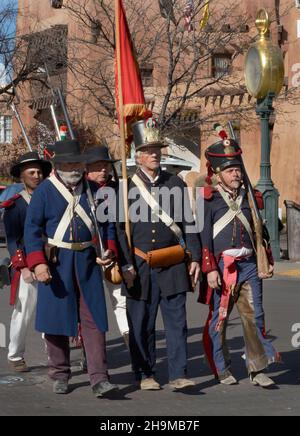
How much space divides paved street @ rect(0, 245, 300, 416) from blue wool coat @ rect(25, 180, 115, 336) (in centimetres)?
58

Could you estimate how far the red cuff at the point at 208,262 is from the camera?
8.62 meters

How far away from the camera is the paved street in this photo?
302 inches

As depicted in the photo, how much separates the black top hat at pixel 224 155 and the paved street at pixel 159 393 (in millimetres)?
1805

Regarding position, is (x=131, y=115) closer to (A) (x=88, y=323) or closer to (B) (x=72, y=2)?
(A) (x=88, y=323)

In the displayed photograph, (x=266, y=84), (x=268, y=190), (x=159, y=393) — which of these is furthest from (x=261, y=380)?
(x=268, y=190)

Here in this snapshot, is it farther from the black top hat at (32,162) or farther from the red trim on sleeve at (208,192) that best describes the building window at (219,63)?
the red trim on sleeve at (208,192)

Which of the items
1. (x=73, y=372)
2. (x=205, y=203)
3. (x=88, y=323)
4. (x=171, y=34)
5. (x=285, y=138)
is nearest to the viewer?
(x=88, y=323)

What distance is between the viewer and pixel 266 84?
20.0m

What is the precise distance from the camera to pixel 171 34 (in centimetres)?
2603

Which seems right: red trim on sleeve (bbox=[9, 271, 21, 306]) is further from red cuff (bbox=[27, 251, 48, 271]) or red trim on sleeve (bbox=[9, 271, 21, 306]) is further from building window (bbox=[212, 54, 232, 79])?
building window (bbox=[212, 54, 232, 79])

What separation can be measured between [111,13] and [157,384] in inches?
765

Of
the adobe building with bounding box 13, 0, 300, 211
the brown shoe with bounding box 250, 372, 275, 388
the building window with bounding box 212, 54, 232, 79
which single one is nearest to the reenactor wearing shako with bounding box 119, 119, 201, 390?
the brown shoe with bounding box 250, 372, 275, 388

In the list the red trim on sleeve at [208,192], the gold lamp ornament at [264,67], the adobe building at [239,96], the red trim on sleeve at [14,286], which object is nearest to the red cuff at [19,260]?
the red trim on sleeve at [14,286]
